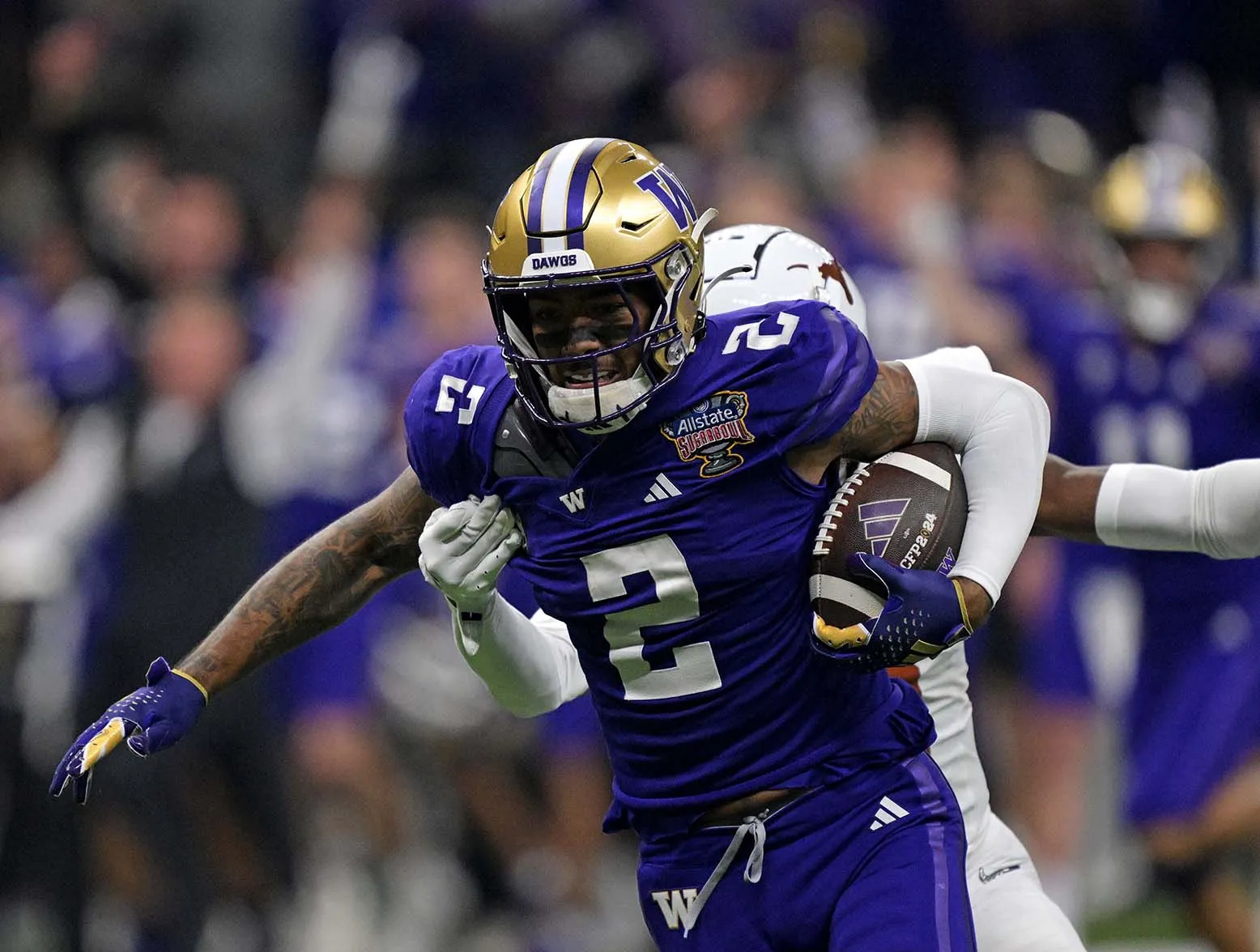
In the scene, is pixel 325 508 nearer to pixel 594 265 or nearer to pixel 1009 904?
pixel 1009 904

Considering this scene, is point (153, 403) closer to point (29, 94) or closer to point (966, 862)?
point (29, 94)

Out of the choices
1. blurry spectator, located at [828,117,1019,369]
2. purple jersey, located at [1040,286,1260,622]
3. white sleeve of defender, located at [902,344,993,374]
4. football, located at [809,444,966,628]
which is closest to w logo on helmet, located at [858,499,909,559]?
football, located at [809,444,966,628]

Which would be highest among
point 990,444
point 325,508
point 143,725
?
point 990,444

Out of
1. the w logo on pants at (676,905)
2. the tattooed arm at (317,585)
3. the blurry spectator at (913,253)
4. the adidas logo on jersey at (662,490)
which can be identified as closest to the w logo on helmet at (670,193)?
the adidas logo on jersey at (662,490)

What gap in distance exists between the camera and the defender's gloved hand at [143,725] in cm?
317

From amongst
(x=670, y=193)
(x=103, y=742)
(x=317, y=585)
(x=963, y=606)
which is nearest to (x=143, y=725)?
(x=103, y=742)

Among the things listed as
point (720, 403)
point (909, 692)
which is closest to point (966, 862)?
point (909, 692)

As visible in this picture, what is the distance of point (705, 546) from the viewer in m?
3.18

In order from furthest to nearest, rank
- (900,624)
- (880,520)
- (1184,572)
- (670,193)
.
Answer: (1184,572)
(670,193)
(880,520)
(900,624)

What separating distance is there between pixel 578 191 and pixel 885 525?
68 cm

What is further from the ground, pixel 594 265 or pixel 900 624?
pixel 594 265

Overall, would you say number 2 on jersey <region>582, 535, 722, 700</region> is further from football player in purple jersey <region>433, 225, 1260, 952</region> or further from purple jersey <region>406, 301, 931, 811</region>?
football player in purple jersey <region>433, 225, 1260, 952</region>

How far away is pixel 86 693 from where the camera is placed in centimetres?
695

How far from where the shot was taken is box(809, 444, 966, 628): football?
3115 mm
